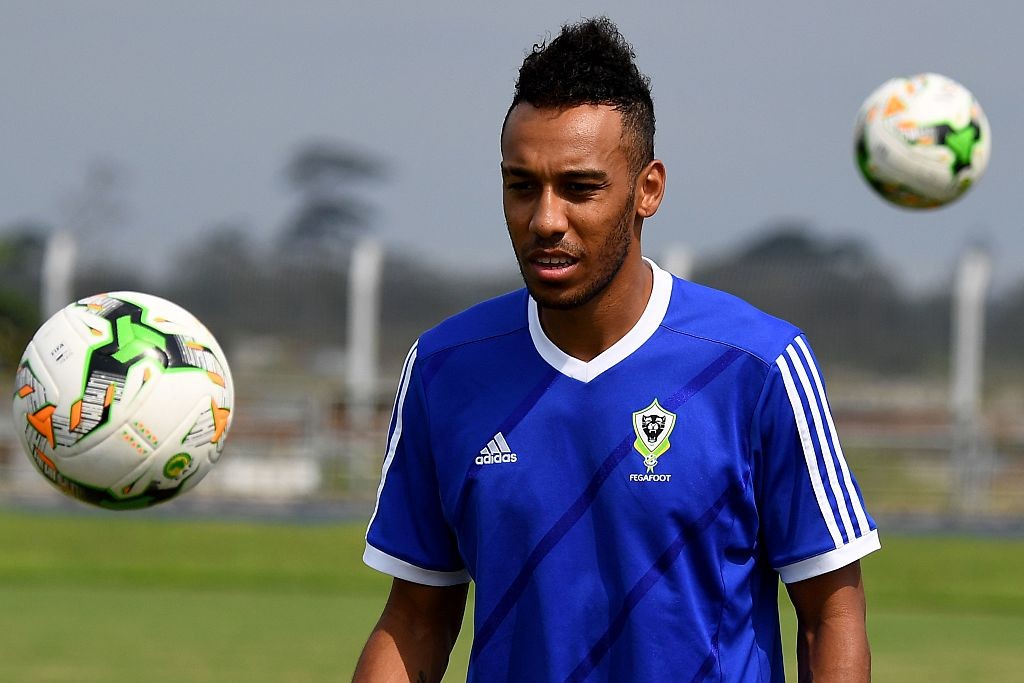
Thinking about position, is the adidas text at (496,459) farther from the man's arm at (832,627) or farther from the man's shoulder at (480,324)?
the man's arm at (832,627)

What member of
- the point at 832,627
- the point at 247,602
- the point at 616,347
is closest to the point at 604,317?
the point at 616,347

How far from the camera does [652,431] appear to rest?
3539mm

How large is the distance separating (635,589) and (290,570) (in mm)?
14932

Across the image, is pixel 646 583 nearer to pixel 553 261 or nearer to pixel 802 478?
pixel 802 478

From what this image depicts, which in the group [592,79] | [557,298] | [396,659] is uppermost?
[592,79]

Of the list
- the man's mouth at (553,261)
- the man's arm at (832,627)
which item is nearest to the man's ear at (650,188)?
the man's mouth at (553,261)

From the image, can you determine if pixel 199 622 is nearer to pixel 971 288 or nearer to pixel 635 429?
pixel 635 429

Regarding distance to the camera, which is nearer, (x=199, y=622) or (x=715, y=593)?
(x=715, y=593)

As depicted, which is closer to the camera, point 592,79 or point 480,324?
point 592,79

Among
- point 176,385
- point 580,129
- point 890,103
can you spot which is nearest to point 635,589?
point 580,129

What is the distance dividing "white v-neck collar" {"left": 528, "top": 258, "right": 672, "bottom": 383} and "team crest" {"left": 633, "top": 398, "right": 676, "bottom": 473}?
0.14 meters

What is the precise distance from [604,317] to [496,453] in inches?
14.9

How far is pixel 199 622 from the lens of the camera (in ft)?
42.1

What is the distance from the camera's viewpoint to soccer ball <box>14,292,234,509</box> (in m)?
5.46
